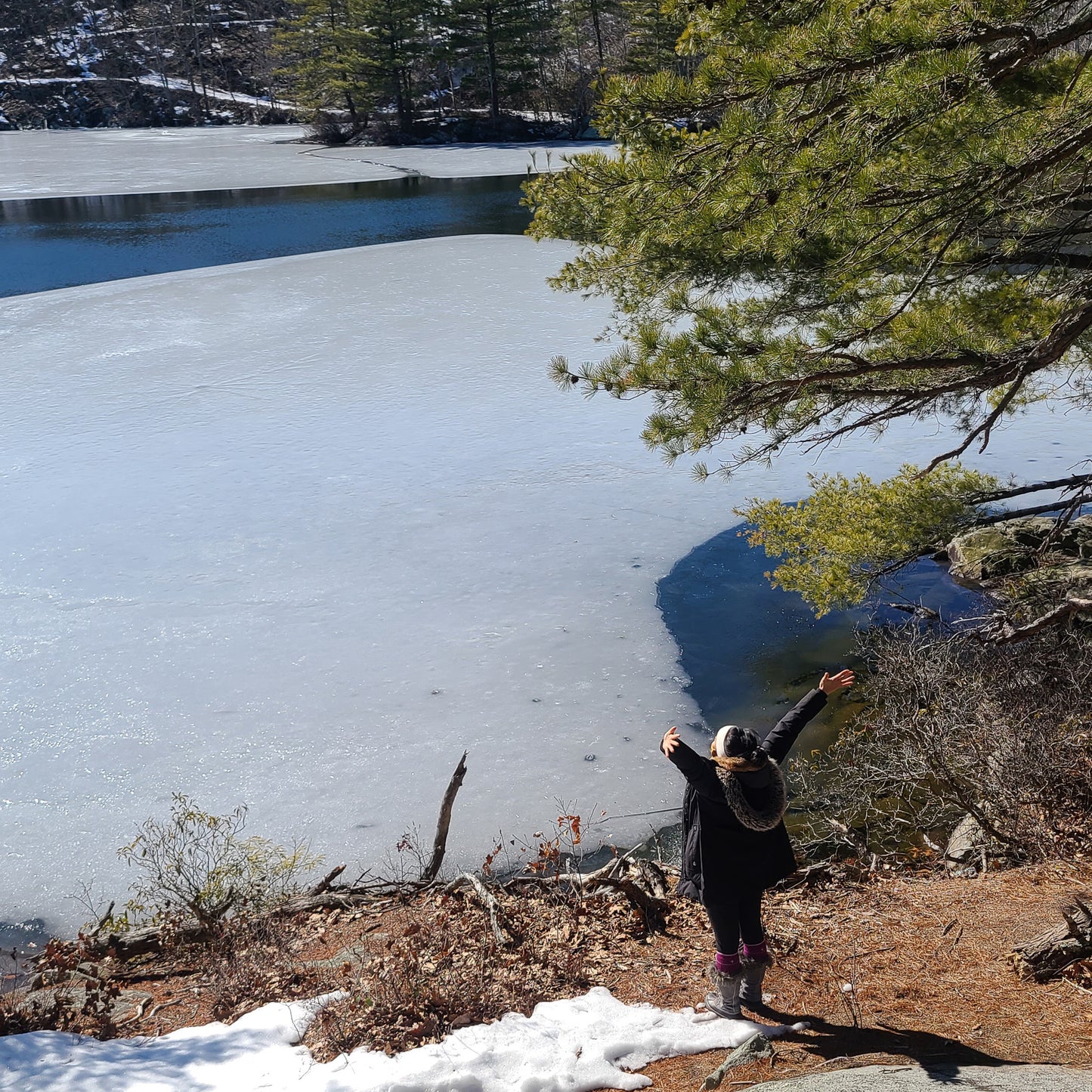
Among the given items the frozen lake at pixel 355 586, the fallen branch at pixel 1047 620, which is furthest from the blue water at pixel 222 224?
the fallen branch at pixel 1047 620

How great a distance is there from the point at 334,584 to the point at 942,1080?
21.2 feet

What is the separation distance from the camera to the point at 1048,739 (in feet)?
17.3

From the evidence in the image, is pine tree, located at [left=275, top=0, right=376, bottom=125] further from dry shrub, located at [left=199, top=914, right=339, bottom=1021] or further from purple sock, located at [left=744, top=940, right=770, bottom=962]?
purple sock, located at [left=744, top=940, right=770, bottom=962]

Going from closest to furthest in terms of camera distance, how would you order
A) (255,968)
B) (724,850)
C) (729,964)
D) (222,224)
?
1. (724,850)
2. (729,964)
3. (255,968)
4. (222,224)

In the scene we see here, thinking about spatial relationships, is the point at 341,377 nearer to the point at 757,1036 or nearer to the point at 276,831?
the point at 276,831

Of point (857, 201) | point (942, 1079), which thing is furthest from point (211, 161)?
point (942, 1079)

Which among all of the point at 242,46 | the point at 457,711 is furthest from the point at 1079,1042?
the point at 242,46

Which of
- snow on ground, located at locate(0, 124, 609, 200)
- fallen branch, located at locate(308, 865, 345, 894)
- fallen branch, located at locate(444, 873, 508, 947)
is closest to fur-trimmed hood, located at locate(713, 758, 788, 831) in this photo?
fallen branch, located at locate(444, 873, 508, 947)

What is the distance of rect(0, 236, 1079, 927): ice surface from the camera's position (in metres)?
6.10

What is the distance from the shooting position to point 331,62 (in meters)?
46.5

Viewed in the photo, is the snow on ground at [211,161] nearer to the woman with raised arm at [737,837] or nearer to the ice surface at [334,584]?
the ice surface at [334,584]

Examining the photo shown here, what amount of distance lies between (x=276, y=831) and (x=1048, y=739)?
4.29 meters

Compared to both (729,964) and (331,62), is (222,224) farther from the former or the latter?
(729,964)

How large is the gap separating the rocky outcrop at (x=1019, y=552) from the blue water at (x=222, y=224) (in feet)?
47.6
